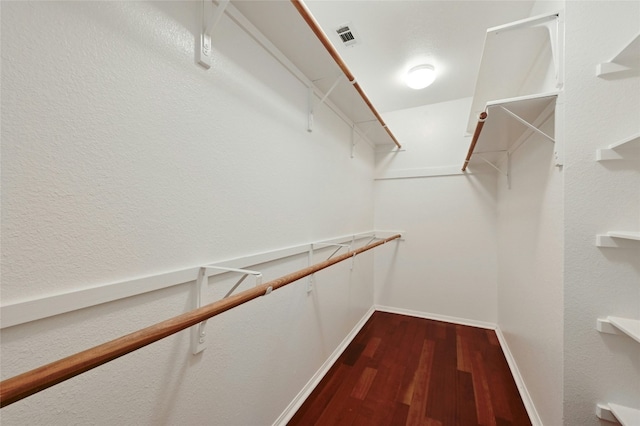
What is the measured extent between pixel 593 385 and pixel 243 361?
153 centimetres

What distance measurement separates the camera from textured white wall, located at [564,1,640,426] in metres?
1.02

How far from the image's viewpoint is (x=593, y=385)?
1060mm

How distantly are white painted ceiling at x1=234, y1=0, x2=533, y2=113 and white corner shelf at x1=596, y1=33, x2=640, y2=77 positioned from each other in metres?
0.83

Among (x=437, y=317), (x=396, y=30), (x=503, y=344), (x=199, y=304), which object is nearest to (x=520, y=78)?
(x=396, y=30)

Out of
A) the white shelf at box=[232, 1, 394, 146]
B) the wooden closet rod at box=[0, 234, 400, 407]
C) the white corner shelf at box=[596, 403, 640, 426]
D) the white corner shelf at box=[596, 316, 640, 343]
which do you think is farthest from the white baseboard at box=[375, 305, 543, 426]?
the white shelf at box=[232, 1, 394, 146]

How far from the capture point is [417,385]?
178 centimetres

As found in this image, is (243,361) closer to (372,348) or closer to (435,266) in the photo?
(372,348)

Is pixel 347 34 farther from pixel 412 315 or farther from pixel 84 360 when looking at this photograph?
pixel 412 315

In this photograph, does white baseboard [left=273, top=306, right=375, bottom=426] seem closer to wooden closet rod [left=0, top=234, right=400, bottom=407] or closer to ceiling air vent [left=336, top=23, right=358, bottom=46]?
wooden closet rod [left=0, top=234, right=400, bottom=407]

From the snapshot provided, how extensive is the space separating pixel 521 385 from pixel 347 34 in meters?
2.80

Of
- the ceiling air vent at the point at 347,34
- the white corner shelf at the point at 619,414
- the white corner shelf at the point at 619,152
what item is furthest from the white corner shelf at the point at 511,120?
the white corner shelf at the point at 619,414

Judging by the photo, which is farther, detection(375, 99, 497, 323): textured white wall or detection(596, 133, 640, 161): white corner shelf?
detection(375, 99, 497, 323): textured white wall

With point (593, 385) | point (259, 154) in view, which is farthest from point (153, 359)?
point (593, 385)

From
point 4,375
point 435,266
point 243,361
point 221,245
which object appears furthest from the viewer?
point 435,266
